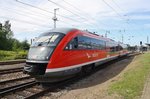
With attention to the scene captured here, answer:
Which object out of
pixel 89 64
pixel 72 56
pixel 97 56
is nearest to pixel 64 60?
pixel 72 56

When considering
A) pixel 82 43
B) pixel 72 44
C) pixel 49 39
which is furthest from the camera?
pixel 82 43

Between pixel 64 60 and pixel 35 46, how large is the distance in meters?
1.75

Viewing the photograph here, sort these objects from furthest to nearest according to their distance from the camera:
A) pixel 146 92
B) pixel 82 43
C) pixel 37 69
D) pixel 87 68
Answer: pixel 87 68 → pixel 82 43 → pixel 37 69 → pixel 146 92

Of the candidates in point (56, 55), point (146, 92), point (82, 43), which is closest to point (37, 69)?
point (56, 55)

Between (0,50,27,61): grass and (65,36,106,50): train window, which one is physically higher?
(65,36,106,50): train window

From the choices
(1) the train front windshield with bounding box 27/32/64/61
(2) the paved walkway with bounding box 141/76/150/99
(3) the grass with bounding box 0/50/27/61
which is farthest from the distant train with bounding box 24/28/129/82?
(3) the grass with bounding box 0/50/27/61

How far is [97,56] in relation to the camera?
20047 millimetres

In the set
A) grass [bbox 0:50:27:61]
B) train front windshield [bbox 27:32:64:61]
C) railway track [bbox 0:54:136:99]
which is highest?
train front windshield [bbox 27:32:64:61]

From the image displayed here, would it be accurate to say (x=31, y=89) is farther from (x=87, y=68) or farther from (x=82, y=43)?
(x=87, y=68)

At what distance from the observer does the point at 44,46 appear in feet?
43.9

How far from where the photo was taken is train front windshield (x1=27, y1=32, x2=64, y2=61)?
42.6ft

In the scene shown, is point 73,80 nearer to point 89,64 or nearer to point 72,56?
point 72,56

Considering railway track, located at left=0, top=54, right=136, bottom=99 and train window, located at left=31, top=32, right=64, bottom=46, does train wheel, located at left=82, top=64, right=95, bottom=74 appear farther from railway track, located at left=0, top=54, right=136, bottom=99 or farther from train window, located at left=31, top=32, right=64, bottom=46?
train window, located at left=31, top=32, right=64, bottom=46

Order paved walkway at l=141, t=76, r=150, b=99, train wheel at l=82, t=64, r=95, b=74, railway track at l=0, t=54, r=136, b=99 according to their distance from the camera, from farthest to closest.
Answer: train wheel at l=82, t=64, r=95, b=74, railway track at l=0, t=54, r=136, b=99, paved walkway at l=141, t=76, r=150, b=99
